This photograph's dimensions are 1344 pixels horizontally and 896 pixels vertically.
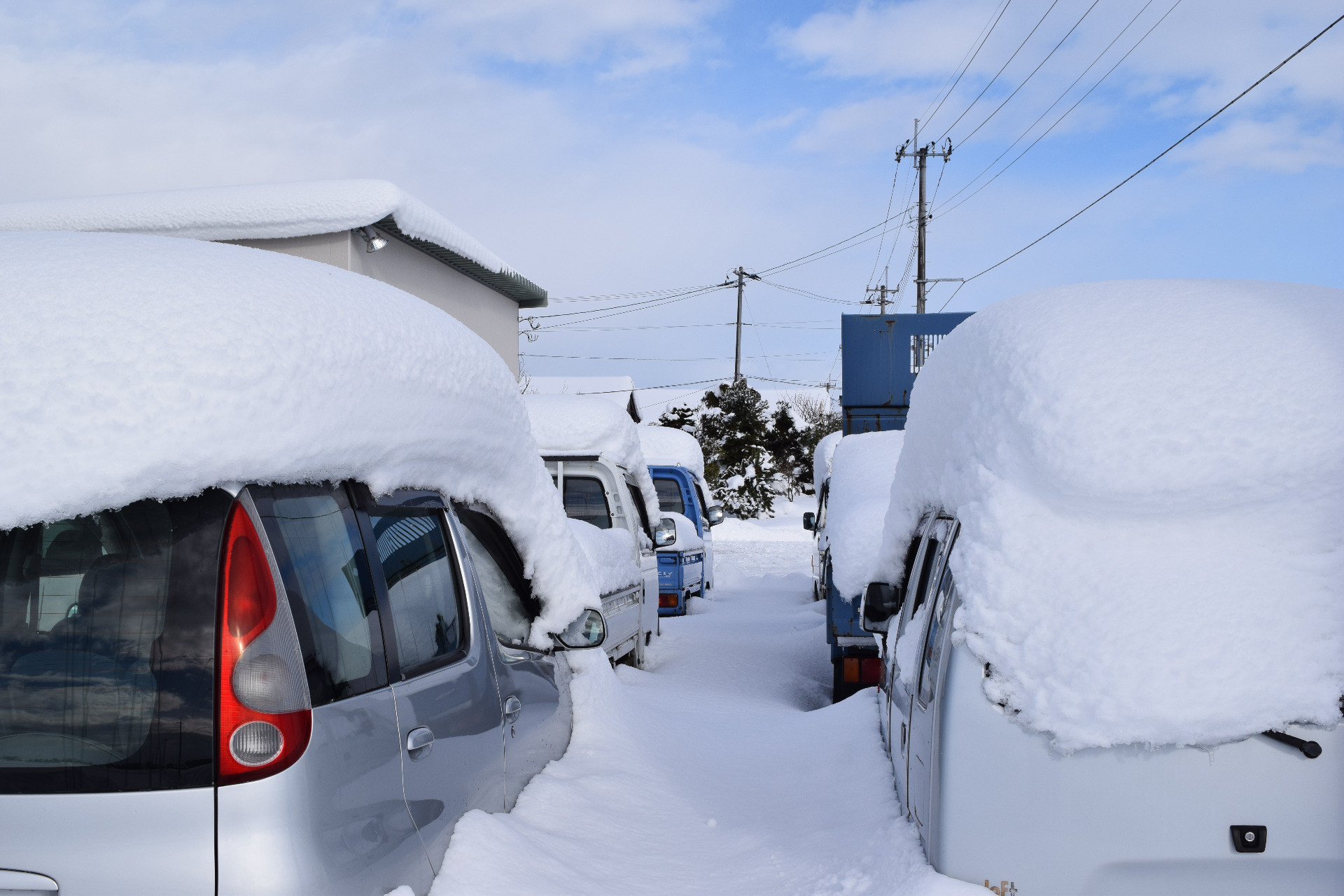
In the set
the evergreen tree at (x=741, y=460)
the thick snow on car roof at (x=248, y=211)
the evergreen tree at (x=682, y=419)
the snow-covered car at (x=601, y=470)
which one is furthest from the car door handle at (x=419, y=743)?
the evergreen tree at (x=682, y=419)

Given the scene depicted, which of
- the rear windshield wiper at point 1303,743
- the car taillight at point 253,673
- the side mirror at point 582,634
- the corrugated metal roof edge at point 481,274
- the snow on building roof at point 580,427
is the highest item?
the corrugated metal roof edge at point 481,274

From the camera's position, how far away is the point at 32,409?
1952 millimetres

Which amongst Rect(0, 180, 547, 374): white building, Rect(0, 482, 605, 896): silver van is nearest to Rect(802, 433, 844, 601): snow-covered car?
Rect(0, 180, 547, 374): white building

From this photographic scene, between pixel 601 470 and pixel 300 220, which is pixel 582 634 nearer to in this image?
pixel 601 470

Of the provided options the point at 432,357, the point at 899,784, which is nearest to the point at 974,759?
the point at 899,784

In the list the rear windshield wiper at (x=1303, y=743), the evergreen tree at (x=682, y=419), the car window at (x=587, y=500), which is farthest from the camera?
the evergreen tree at (x=682, y=419)

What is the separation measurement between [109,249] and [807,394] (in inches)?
3014

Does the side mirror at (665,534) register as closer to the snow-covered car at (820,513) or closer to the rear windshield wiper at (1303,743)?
the snow-covered car at (820,513)

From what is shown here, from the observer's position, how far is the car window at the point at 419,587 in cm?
271

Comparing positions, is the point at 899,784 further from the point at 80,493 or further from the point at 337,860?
the point at 80,493

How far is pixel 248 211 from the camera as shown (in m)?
12.9

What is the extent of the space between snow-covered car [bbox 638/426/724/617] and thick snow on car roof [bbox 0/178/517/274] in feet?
14.5

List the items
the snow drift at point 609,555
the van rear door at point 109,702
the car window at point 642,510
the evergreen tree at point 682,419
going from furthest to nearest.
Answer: the evergreen tree at point 682,419 → the car window at point 642,510 → the snow drift at point 609,555 → the van rear door at point 109,702

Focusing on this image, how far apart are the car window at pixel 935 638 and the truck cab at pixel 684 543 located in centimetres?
921
